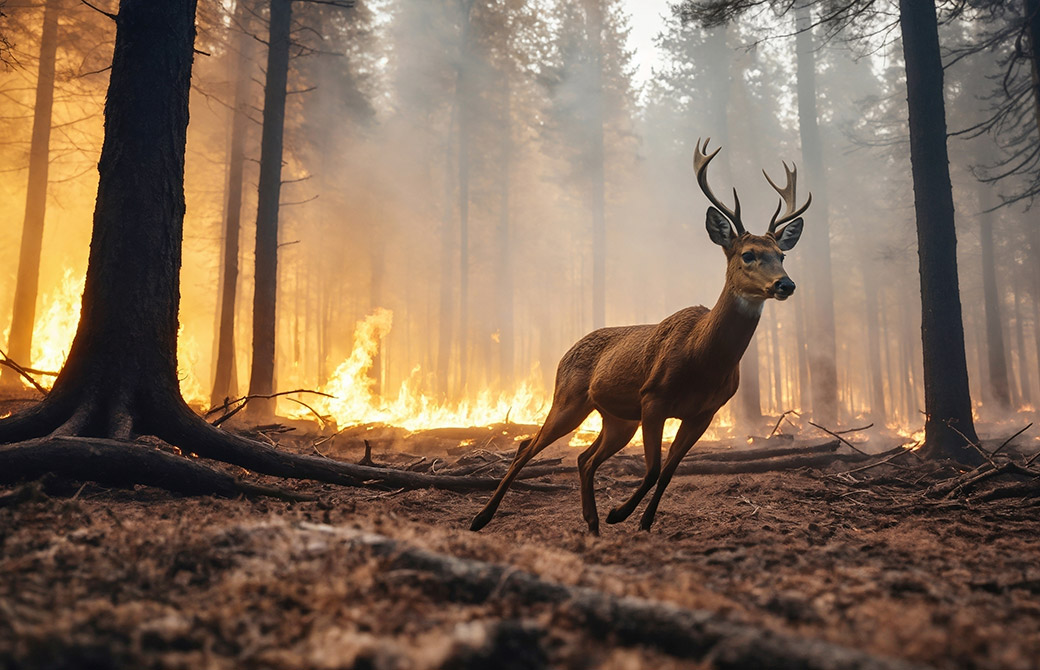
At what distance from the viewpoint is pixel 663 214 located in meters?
26.7

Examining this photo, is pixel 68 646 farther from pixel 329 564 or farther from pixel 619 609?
pixel 619 609

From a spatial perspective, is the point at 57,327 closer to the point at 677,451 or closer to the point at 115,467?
the point at 115,467

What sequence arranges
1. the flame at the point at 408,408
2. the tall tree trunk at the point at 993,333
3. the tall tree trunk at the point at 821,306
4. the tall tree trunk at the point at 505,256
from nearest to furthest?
the flame at the point at 408,408
the tall tree trunk at the point at 821,306
the tall tree trunk at the point at 993,333
the tall tree trunk at the point at 505,256

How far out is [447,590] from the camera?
229 centimetres

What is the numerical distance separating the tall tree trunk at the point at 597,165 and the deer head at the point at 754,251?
1638cm

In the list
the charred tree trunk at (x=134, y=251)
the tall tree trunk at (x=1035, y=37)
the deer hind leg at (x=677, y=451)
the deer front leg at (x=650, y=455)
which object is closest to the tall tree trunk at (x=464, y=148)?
the tall tree trunk at (x=1035, y=37)

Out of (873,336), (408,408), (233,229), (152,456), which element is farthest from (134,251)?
(873,336)

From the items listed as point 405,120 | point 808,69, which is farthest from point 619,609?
point 405,120

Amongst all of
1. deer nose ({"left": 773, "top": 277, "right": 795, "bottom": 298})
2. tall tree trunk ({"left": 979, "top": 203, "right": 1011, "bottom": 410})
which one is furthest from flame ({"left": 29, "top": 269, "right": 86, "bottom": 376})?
tall tree trunk ({"left": 979, "top": 203, "right": 1011, "bottom": 410})

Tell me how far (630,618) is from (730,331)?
3045 millimetres

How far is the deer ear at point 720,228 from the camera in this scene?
5.14 meters

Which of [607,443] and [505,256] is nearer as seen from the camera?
[607,443]

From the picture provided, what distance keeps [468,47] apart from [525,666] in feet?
89.4

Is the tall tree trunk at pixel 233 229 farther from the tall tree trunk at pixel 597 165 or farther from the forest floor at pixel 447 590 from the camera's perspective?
the tall tree trunk at pixel 597 165
